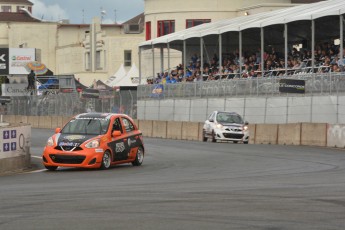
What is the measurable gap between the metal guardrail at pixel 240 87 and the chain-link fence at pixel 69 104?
120 centimetres

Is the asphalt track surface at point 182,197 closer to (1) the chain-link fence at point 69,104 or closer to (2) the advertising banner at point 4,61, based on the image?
(1) the chain-link fence at point 69,104

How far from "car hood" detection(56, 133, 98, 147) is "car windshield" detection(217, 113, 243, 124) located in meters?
18.3

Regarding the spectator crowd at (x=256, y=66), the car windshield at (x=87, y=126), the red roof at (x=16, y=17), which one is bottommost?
the car windshield at (x=87, y=126)

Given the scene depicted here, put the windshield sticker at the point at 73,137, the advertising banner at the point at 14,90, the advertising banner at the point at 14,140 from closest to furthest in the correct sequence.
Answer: the advertising banner at the point at 14,140 < the windshield sticker at the point at 73,137 < the advertising banner at the point at 14,90

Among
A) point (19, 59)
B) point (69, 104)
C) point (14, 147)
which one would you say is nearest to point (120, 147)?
point (14, 147)

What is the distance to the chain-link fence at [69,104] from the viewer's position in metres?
59.5

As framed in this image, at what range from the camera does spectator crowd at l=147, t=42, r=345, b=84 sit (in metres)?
42.6

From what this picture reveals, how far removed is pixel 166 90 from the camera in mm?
54250

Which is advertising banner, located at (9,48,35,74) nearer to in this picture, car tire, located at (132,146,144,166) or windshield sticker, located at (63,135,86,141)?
car tire, located at (132,146,144,166)

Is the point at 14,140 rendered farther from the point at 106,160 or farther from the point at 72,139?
the point at 106,160

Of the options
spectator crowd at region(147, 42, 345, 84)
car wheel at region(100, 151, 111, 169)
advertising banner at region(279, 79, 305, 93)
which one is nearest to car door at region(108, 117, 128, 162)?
car wheel at region(100, 151, 111, 169)

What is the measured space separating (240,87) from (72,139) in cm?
2345

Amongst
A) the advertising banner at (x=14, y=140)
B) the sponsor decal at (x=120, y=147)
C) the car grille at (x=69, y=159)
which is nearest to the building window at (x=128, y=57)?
the advertising banner at (x=14, y=140)

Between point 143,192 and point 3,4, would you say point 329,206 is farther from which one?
point 3,4
